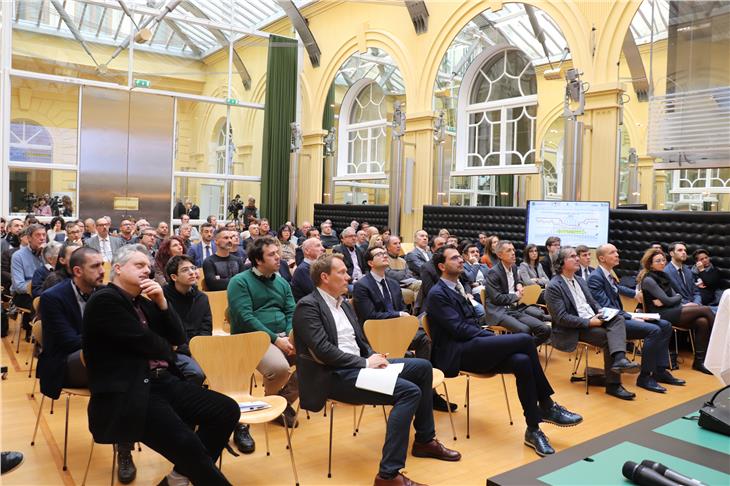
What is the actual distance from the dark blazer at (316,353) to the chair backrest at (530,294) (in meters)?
2.85

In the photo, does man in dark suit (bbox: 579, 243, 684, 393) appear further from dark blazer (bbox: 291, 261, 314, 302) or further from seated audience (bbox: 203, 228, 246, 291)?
seated audience (bbox: 203, 228, 246, 291)

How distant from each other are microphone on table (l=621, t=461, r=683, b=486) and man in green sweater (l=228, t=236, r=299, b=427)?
270 centimetres

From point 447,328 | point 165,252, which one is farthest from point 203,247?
point 447,328

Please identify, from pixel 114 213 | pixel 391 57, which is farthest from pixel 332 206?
pixel 114 213

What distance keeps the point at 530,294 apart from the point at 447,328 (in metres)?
2.21

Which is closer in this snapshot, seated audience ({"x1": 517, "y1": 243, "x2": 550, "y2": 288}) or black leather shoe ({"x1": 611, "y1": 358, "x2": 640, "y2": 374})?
black leather shoe ({"x1": 611, "y1": 358, "x2": 640, "y2": 374})

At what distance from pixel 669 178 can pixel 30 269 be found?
12127 mm

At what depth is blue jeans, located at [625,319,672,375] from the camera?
519cm

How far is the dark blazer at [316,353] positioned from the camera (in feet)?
10.8

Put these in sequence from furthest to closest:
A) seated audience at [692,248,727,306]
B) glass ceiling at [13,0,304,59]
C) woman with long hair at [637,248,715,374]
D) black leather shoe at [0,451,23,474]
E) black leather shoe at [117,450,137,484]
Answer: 1. glass ceiling at [13,0,304,59]
2. seated audience at [692,248,727,306]
3. woman with long hair at [637,248,715,374]
4. black leather shoe at [117,450,137,484]
5. black leather shoe at [0,451,23,474]

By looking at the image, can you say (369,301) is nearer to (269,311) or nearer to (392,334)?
(392,334)

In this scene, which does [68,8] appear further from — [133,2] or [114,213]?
[114,213]

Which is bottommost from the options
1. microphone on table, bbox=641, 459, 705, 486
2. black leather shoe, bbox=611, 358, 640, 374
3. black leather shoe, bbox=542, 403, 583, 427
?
black leather shoe, bbox=542, 403, 583, 427

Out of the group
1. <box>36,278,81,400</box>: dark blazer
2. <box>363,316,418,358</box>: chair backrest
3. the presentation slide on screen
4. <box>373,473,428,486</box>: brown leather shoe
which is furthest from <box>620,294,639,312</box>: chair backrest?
<box>36,278,81,400</box>: dark blazer
